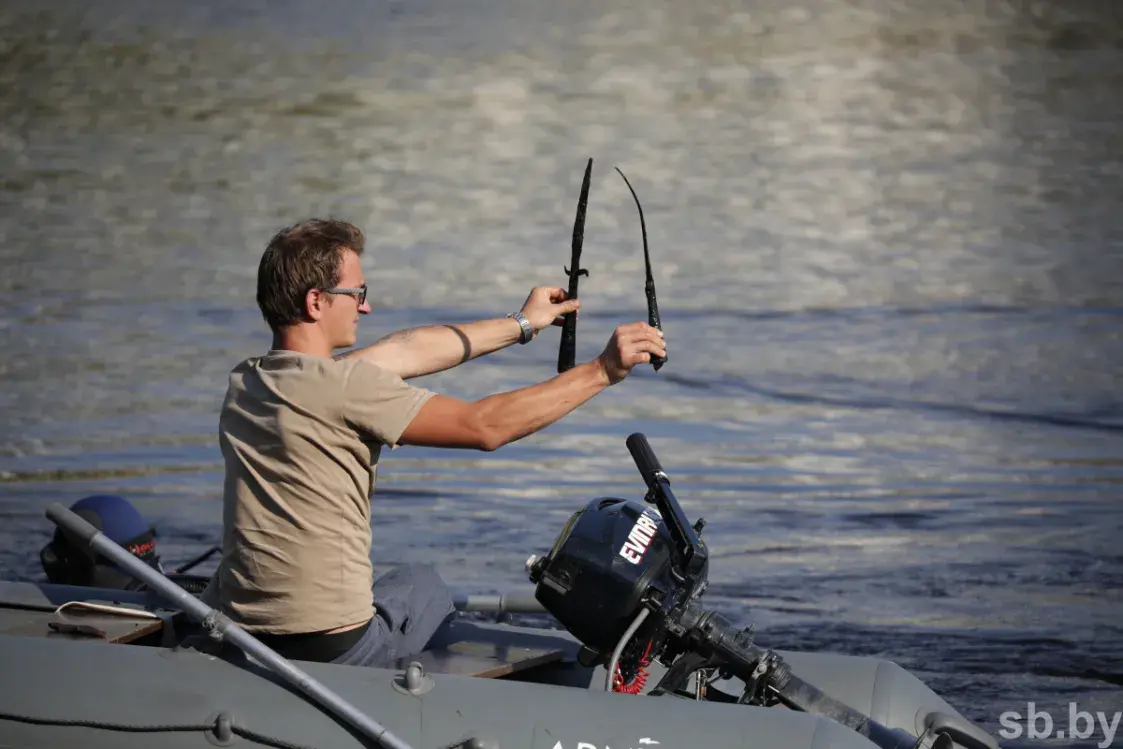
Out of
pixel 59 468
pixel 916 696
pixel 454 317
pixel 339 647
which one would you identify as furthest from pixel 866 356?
pixel 339 647

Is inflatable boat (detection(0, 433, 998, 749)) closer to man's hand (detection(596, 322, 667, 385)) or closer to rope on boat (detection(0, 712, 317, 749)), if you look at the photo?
rope on boat (detection(0, 712, 317, 749))

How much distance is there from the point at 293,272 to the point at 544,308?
823 mm

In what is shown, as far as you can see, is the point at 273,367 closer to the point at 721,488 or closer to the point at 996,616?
the point at 996,616

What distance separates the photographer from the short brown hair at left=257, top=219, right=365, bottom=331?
3211 mm

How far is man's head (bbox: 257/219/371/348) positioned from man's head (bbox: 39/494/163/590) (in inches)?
55.7

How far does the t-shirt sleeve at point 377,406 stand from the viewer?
122 inches

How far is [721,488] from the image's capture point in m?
7.74

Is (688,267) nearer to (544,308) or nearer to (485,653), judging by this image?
(544,308)

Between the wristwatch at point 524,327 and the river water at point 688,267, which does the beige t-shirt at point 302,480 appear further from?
the river water at point 688,267

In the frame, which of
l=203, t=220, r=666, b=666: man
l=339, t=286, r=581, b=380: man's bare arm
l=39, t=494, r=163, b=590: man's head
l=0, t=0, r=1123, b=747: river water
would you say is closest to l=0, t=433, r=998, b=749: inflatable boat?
l=203, t=220, r=666, b=666: man

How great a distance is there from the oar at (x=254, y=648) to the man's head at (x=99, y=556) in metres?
1.27

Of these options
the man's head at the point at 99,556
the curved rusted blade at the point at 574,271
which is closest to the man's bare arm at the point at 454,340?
the curved rusted blade at the point at 574,271

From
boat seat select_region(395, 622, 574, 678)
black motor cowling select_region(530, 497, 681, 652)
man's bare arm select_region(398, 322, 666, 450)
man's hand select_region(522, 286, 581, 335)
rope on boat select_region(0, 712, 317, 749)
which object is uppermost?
man's hand select_region(522, 286, 581, 335)

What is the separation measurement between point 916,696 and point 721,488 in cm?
418
